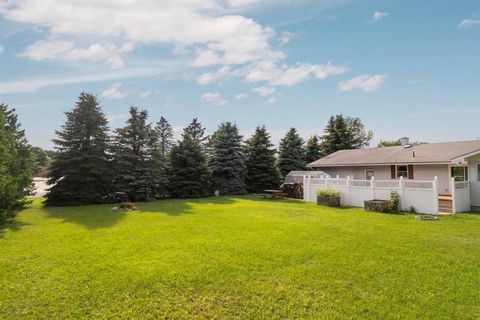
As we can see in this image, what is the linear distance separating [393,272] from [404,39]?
41.4 feet

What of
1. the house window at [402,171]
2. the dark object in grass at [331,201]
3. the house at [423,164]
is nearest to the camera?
the house at [423,164]

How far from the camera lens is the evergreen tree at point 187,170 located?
2302cm

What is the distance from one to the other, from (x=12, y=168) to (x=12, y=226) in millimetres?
5177

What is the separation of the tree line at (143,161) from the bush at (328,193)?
9748 millimetres

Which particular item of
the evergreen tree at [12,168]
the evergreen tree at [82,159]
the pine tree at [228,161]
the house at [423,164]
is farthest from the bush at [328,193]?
the evergreen tree at [12,168]

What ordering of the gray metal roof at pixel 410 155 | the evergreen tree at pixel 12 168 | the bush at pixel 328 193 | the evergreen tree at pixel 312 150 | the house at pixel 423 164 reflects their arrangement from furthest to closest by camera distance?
the evergreen tree at pixel 312 150 → the bush at pixel 328 193 → the gray metal roof at pixel 410 155 → the house at pixel 423 164 → the evergreen tree at pixel 12 168

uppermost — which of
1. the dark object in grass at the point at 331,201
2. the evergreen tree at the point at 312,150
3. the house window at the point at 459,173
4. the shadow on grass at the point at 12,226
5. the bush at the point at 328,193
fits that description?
the evergreen tree at the point at 312,150

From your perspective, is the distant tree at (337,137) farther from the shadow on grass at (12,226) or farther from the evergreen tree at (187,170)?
the shadow on grass at (12,226)

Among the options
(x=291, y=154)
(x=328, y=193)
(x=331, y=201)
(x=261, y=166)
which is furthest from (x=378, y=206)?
(x=291, y=154)

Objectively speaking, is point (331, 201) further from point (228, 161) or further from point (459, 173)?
point (228, 161)

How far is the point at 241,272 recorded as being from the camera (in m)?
5.91

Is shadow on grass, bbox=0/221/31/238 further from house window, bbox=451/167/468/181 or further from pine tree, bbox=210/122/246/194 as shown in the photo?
house window, bbox=451/167/468/181

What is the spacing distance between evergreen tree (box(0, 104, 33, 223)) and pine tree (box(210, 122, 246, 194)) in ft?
43.6

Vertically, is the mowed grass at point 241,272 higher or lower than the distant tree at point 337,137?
lower
